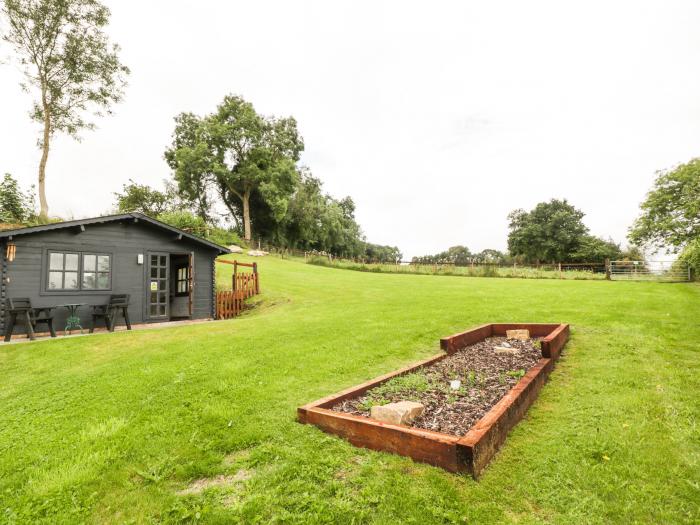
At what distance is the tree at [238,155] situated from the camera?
3491cm

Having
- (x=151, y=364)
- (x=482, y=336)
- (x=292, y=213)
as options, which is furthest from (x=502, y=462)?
(x=292, y=213)

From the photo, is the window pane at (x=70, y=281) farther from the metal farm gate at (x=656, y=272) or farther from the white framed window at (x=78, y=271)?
the metal farm gate at (x=656, y=272)

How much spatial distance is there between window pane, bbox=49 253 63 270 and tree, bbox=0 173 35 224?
15.6m

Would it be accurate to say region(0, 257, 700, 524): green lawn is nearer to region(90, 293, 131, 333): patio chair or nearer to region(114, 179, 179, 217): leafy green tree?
region(90, 293, 131, 333): patio chair

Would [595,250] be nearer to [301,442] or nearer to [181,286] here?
[181,286]

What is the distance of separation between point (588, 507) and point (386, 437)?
4.63 feet

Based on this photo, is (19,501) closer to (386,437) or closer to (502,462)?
(386,437)

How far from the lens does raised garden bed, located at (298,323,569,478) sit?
260 centimetres

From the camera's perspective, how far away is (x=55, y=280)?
9.97m

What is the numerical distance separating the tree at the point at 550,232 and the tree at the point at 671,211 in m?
19.5

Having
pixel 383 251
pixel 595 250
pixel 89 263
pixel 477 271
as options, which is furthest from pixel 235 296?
pixel 383 251

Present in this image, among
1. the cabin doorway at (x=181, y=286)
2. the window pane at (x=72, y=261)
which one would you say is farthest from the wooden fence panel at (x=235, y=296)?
the window pane at (x=72, y=261)

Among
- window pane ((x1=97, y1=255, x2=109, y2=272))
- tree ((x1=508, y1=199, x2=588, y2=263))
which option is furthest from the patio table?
tree ((x1=508, y1=199, x2=588, y2=263))

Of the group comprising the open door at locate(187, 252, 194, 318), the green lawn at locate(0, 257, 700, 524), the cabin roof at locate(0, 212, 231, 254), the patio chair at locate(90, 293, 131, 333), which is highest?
the cabin roof at locate(0, 212, 231, 254)
